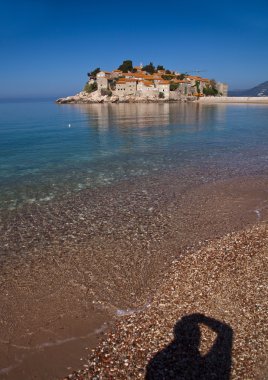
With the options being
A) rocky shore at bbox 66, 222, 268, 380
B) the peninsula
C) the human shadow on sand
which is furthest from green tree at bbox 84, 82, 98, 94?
the human shadow on sand

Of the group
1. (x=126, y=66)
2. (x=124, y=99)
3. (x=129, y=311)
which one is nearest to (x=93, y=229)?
(x=129, y=311)

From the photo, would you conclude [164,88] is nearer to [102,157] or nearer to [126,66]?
[126,66]

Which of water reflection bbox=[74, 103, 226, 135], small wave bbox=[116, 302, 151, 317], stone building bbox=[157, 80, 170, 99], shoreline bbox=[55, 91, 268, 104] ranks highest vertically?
stone building bbox=[157, 80, 170, 99]

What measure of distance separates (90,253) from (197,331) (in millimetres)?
4913

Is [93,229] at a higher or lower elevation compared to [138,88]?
lower

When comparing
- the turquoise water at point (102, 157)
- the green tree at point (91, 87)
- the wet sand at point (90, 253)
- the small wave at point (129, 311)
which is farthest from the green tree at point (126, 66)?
the small wave at point (129, 311)

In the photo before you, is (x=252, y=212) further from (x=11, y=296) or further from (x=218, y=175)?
(x=11, y=296)

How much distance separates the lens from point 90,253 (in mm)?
10336

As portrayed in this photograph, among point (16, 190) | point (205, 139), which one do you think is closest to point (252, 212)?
point (16, 190)

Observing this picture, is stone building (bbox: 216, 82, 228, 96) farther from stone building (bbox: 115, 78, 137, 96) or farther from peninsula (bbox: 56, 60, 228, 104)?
stone building (bbox: 115, 78, 137, 96)

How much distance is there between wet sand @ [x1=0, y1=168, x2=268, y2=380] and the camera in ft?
22.2

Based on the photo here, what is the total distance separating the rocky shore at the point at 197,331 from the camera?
18.4 ft

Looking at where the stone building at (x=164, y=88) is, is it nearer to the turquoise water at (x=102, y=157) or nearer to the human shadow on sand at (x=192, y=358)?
the turquoise water at (x=102, y=157)

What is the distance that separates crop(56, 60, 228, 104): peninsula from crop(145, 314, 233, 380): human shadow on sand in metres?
128
